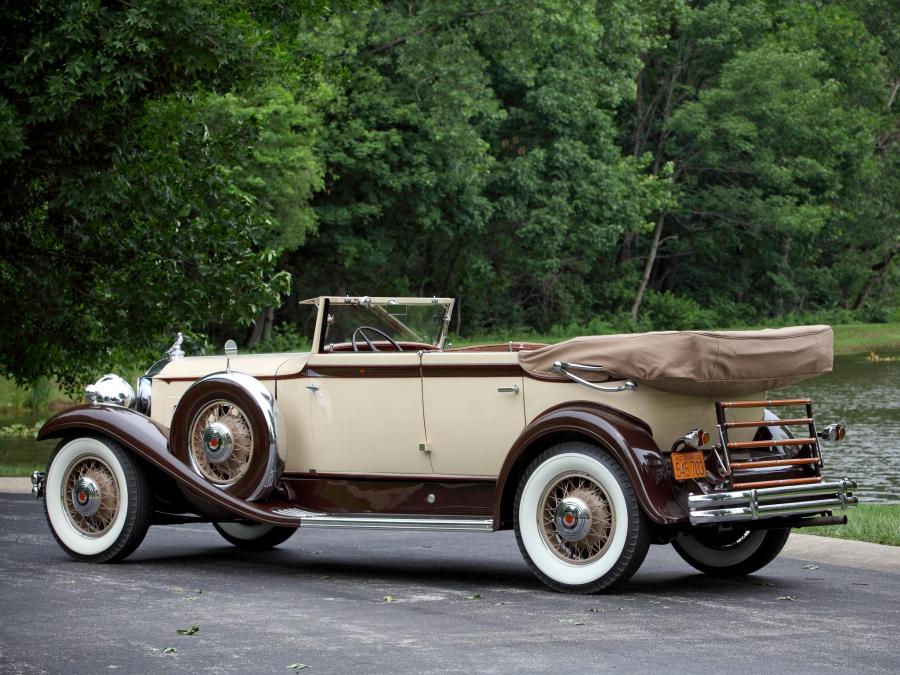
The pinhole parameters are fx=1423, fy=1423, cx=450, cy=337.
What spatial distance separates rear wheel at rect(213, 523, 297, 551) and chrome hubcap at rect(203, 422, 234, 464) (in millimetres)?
1191

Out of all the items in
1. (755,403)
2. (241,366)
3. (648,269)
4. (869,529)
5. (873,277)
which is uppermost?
(648,269)

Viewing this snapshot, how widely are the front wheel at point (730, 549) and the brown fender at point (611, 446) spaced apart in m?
1.10

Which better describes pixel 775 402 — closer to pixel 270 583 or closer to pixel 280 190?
pixel 270 583

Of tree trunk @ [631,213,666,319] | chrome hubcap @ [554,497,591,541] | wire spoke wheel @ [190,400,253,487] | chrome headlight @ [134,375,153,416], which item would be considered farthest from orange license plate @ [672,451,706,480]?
tree trunk @ [631,213,666,319]

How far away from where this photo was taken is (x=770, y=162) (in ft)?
162

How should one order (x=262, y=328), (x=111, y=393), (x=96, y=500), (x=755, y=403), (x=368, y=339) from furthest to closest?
(x=262, y=328), (x=111, y=393), (x=368, y=339), (x=96, y=500), (x=755, y=403)

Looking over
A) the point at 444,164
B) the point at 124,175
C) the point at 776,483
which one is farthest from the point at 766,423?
the point at 444,164

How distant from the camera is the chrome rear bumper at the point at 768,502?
7434 mm

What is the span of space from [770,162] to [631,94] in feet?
27.3

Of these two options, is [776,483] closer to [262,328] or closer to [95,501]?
[95,501]

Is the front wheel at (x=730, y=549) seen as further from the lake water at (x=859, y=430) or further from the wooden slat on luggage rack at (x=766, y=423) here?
the lake water at (x=859, y=430)

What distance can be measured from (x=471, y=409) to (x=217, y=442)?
1729 mm

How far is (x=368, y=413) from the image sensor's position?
870 cm

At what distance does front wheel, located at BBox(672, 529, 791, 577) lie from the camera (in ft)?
27.9
